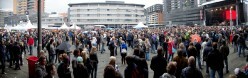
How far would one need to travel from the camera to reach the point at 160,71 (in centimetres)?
841

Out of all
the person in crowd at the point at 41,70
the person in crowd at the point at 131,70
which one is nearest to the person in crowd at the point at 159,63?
the person in crowd at the point at 131,70

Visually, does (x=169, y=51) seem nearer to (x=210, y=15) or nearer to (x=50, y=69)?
(x=50, y=69)

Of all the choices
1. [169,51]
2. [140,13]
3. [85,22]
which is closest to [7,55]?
[169,51]

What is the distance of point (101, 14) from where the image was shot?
147250mm

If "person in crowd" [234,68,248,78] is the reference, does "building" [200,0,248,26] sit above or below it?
above

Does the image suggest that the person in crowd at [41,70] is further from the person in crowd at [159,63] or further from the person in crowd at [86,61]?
the person in crowd at [159,63]

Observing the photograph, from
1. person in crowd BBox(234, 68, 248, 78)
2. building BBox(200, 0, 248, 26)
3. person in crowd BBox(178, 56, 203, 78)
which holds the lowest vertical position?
person in crowd BBox(234, 68, 248, 78)

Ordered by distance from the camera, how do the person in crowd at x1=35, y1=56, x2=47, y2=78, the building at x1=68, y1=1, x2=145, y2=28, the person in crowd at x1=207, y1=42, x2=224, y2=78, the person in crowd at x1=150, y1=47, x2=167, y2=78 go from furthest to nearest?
the building at x1=68, y1=1, x2=145, y2=28 → the person in crowd at x1=207, y1=42, x2=224, y2=78 → the person in crowd at x1=150, y1=47, x2=167, y2=78 → the person in crowd at x1=35, y1=56, x2=47, y2=78

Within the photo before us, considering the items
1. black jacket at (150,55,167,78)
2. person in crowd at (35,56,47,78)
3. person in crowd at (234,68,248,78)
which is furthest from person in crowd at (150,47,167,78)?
person in crowd at (35,56,47,78)

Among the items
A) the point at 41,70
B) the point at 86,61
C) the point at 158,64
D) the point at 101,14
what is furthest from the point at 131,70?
the point at 101,14

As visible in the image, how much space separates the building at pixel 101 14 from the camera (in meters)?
146

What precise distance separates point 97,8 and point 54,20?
96.7ft

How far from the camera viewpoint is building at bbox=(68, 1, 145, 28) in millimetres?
146125

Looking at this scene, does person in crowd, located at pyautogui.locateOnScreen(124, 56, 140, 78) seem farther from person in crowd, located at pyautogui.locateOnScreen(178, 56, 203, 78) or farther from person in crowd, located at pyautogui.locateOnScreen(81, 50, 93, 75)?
person in crowd, located at pyautogui.locateOnScreen(81, 50, 93, 75)
